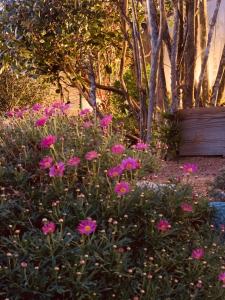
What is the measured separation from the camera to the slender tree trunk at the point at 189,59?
6227 mm

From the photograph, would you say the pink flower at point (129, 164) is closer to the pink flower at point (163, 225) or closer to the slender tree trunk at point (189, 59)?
the pink flower at point (163, 225)

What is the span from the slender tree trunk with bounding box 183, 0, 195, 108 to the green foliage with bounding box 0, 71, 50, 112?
495 centimetres

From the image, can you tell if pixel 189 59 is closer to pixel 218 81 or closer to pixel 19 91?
pixel 218 81

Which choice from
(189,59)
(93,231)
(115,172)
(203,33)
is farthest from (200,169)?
(93,231)

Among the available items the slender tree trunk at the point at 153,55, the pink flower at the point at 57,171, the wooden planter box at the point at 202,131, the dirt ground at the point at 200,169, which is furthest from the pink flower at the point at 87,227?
the wooden planter box at the point at 202,131

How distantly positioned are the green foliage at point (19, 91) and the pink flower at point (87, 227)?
8.91 metres

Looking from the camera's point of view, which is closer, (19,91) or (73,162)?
(73,162)

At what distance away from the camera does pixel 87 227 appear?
7.47ft

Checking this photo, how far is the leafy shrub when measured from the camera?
221 cm

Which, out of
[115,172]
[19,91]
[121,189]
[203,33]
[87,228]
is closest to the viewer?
[87,228]

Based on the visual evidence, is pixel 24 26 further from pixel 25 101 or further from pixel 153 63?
pixel 25 101

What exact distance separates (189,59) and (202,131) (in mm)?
978

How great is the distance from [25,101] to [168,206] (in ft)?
30.2

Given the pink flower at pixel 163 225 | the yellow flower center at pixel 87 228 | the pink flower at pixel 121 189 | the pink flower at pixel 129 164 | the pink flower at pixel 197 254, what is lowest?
the pink flower at pixel 197 254
